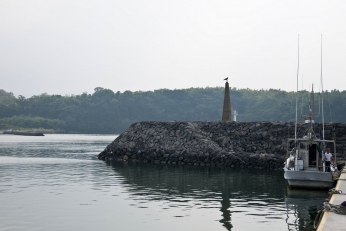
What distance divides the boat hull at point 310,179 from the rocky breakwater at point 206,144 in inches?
630

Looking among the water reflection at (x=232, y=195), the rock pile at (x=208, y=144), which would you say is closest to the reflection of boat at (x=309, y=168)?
the water reflection at (x=232, y=195)

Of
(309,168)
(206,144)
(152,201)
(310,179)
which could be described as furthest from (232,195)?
(206,144)

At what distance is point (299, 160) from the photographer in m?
32.5

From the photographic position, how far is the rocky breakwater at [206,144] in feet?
166

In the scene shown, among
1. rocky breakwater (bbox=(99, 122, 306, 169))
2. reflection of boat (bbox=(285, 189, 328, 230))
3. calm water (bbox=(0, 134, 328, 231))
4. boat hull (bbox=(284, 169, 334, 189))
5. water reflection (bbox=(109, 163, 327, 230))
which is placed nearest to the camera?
calm water (bbox=(0, 134, 328, 231))

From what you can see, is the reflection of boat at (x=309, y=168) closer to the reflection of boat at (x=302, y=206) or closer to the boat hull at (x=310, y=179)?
the boat hull at (x=310, y=179)

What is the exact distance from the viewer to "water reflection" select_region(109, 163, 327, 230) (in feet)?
76.4

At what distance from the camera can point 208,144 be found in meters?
53.5

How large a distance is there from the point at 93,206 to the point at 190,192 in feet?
25.1

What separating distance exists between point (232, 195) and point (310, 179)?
16.3ft

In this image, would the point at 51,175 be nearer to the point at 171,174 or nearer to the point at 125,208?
the point at 171,174

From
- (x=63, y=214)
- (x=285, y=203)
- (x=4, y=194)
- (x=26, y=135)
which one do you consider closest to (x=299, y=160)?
(x=285, y=203)

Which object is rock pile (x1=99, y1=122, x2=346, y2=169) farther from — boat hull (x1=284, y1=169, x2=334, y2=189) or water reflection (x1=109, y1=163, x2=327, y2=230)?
boat hull (x1=284, y1=169, x2=334, y2=189)

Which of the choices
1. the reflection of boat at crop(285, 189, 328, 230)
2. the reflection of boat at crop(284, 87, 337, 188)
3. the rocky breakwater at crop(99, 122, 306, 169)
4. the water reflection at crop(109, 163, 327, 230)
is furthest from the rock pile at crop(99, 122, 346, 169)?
the reflection of boat at crop(285, 189, 328, 230)
